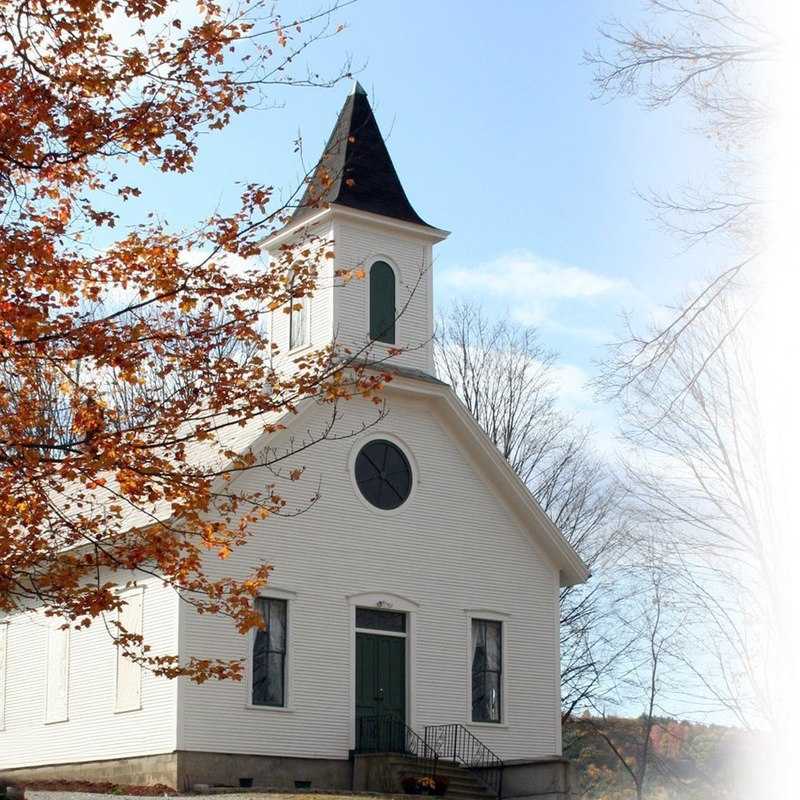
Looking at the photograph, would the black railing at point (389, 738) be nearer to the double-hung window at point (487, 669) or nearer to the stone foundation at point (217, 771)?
the stone foundation at point (217, 771)

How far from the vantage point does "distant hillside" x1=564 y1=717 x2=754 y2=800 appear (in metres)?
35.3

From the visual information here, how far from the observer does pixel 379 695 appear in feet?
81.6

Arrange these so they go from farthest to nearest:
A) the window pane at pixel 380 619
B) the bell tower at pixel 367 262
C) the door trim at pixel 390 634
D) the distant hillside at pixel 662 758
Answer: the distant hillside at pixel 662 758
the bell tower at pixel 367 262
the window pane at pixel 380 619
the door trim at pixel 390 634

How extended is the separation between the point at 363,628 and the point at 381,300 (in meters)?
Answer: 5.99

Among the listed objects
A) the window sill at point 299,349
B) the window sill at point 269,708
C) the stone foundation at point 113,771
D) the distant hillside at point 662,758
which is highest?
the window sill at point 299,349

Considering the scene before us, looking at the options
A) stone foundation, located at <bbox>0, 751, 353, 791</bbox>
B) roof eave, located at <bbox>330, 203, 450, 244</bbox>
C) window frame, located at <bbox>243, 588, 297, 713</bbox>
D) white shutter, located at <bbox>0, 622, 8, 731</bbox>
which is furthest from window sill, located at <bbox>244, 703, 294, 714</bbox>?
roof eave, located at <bbox>330, 203, 450, 244</bbox>

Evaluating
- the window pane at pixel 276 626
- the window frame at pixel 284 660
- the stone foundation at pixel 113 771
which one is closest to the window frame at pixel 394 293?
the window frame at pixel 284 660

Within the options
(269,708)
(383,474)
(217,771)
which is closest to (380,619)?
(383,474)

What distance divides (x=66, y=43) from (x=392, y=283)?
15.3 meters

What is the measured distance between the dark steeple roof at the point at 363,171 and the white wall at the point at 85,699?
26.8 feet

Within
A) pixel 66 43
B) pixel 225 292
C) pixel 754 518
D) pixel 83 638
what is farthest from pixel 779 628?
pixel 66 43

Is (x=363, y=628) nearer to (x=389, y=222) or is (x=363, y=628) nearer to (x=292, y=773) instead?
(x=292, y=773)

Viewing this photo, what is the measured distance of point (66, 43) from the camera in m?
12.6

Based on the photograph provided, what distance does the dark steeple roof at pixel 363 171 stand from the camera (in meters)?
27.6
